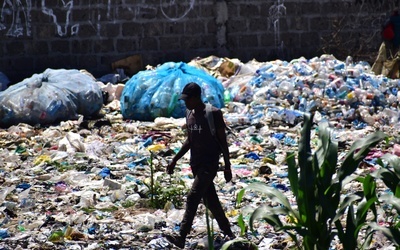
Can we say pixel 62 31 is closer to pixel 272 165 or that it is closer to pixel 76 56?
pixel 76 56

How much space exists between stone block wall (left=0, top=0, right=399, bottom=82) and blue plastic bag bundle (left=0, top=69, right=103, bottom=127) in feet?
7.41

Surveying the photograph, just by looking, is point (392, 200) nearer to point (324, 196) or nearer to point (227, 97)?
point (324, 196)

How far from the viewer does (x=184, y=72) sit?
1227 cm

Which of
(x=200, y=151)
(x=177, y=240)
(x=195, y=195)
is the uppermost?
(x=200, y=151)

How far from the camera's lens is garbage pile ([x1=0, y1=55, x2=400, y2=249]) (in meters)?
6.73

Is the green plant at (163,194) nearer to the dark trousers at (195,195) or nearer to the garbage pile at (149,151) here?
the garbage pile at (149,151)

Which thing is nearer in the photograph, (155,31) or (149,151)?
(149,151)

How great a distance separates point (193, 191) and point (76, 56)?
29.6 ft

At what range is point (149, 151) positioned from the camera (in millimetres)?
9609

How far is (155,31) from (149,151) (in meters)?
5.68

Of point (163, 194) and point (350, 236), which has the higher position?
point (350, 236)

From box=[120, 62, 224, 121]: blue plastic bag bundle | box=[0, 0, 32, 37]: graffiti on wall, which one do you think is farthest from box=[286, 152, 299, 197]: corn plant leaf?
box=[0, 0, 32, 37]: graffiti on wall

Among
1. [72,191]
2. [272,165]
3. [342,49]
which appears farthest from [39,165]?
[342,49]

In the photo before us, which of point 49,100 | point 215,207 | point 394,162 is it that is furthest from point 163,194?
point 49,100
